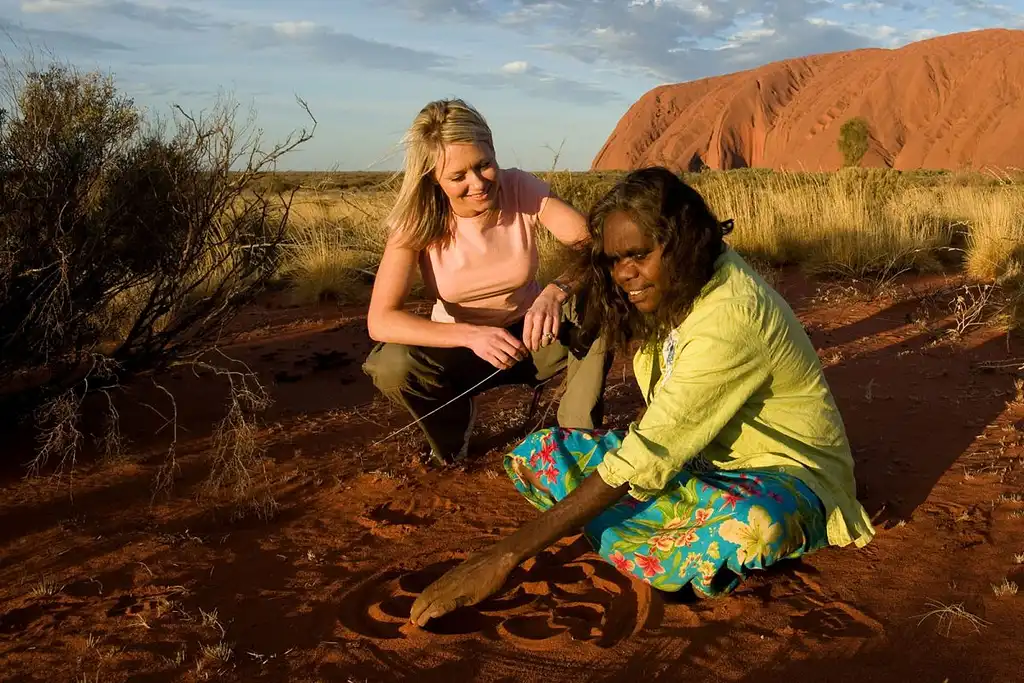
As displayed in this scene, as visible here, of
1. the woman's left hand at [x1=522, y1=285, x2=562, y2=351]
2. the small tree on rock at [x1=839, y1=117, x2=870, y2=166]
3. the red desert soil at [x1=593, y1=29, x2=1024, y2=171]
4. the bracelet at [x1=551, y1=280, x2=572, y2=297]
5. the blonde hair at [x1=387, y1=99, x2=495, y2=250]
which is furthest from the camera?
the red desert soil at [x1=593, y1=29, x2=1024, y2=171]

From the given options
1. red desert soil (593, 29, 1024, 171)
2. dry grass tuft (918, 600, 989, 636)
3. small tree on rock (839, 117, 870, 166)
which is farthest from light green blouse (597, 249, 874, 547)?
small tree on rock (839, 117, 870, 166)

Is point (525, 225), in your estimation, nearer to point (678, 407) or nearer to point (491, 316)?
point (491, 316)

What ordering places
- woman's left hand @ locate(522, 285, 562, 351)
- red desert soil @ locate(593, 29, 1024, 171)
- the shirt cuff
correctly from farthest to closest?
red desert soil @ locate(593, 29, 1024, 171), woman's left hand @ locate(522, 285, 562, 351), the shirt cuff

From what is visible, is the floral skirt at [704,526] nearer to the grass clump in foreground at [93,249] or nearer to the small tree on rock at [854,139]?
the grass clump in foreground at [93,249]

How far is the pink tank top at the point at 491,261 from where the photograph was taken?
10.8 feet

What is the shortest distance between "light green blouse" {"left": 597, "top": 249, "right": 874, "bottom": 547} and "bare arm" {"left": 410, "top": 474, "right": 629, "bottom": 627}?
0.07 m

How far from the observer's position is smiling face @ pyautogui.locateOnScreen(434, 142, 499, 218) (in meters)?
2.97

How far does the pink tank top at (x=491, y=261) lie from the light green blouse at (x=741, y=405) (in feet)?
3.05

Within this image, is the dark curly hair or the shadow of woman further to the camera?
the shadow of woman

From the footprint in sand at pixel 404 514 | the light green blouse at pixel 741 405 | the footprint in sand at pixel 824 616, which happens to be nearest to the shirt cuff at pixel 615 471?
the light green blouse at pixel 741 405

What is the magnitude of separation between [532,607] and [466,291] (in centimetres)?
141

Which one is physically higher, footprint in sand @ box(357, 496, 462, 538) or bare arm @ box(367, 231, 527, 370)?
bare arm @ box(367, 231, 527, 370)

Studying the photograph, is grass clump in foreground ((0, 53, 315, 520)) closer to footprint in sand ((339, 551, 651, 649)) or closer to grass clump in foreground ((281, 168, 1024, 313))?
footprint in sand ((339, 551, 651, 649))

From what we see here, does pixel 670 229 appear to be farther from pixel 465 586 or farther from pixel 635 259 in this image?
pixel 465 586
